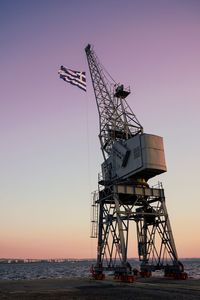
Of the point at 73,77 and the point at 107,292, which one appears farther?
the point at 73,77

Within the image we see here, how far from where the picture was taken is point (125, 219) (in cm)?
3762

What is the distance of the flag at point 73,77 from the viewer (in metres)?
44.7

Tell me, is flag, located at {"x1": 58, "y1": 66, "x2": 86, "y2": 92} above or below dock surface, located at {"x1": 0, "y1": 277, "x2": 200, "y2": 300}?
above

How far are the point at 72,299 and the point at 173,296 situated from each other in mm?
6516

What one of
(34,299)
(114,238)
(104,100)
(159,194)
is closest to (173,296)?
(34,299)

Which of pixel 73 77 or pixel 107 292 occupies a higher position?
pixel 73 77

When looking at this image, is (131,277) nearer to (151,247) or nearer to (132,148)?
(151,247)

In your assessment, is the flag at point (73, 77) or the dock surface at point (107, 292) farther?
the flag at point (73, 77)

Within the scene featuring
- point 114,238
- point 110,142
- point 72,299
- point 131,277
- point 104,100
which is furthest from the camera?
point 104,100

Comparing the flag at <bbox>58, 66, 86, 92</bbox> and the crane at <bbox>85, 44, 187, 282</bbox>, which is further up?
the flag at <bbox>58, 66, 86, 92</bbox>

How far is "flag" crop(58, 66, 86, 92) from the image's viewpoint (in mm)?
44719

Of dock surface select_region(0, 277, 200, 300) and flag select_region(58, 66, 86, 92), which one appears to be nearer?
dock surface select_region(0, 277, 200, 300)

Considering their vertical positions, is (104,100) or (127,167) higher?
(104,100)

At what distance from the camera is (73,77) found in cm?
4553
